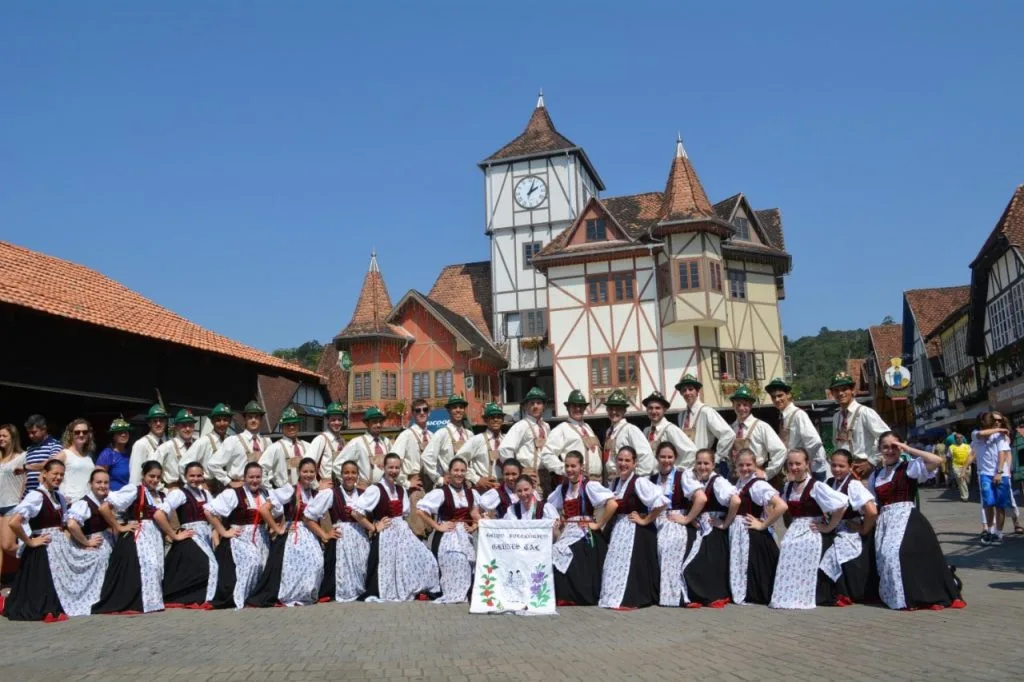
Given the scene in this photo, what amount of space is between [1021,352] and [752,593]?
19054 millimetres

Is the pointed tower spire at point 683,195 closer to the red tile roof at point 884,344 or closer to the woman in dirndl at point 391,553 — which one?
the red tile roof at point 884,344

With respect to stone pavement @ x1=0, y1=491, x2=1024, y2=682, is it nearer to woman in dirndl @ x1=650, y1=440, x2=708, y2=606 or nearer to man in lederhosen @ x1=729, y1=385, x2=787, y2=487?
woman in dirndl @ x1=650, y1=440, x2=708, y2=606

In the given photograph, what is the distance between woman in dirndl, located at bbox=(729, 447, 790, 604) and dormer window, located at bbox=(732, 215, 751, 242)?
83.1ft

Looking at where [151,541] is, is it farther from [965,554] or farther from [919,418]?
[919,418]

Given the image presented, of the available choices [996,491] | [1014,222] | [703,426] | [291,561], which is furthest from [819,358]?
[291,561]

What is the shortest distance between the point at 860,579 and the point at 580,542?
2.61m

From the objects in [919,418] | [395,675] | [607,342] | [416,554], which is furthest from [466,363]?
[395,675]

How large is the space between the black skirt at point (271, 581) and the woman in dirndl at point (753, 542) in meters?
4.64

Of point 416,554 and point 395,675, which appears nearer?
point 395,675

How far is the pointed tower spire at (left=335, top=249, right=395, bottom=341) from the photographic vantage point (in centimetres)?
3609

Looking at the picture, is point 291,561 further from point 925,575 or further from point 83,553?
point 925,575

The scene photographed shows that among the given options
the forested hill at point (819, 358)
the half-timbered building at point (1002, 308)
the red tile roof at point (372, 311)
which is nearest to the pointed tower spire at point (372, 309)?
the red tile roof at point (372, 311)

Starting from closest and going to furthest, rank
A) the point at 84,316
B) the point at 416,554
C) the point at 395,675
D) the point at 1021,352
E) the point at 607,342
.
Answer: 1. the point at 395,675
2. the point at 416,554
3. the point at 84,316
4. the point at 1021,352
5. the point at 607,342

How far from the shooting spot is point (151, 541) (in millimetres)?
9039
